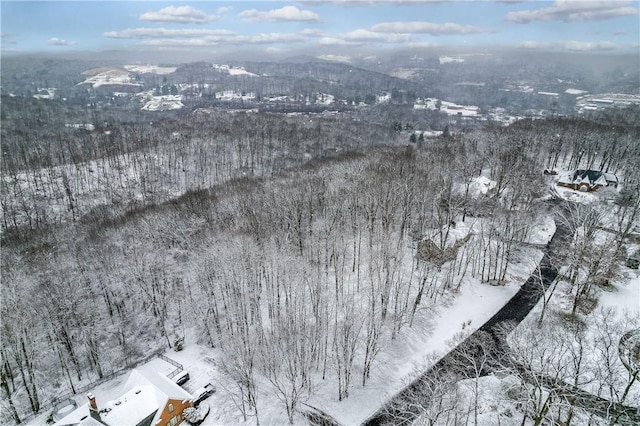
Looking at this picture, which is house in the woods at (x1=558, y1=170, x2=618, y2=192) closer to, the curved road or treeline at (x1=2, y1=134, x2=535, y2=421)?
treeline at (x1=2, y1=134, x2=535, y2=421)

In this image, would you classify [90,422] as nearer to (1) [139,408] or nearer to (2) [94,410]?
(2) [94,410]

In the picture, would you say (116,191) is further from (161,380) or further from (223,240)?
(161,380)

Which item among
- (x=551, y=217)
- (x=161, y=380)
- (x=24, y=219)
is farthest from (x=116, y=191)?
(x=551, y=217)

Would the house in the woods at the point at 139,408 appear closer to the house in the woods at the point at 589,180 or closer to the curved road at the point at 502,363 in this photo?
the curved road at the point at 502,363

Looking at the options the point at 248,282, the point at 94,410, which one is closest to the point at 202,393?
the point at 94,410

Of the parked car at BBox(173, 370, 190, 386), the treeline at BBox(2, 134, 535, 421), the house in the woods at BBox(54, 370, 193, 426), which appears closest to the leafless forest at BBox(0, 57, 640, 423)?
the treeline at BBox(2, 134, 535, 421)

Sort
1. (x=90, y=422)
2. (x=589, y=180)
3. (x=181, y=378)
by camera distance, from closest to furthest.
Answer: (x=90, y=422) → (x=181, y=378) → (x=589, y=180)
